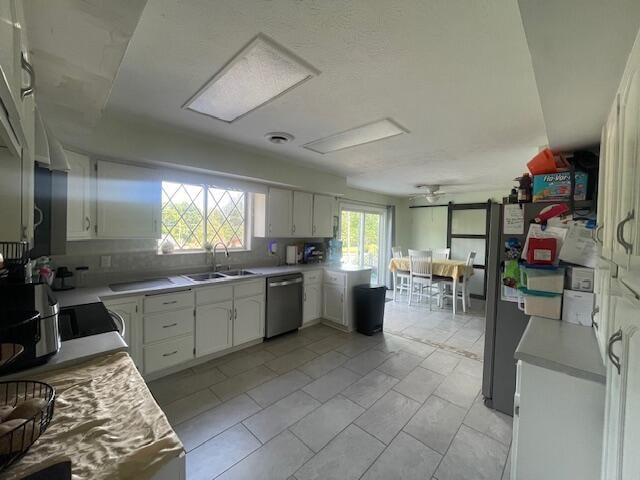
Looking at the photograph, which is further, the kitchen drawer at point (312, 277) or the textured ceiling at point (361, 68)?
the kitchen drawer at point (312, 277)

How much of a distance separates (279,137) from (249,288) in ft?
5.45

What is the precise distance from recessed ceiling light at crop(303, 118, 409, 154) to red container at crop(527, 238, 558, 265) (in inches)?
51.8

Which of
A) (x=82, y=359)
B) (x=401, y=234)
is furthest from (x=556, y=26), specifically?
(x=401, y=234)

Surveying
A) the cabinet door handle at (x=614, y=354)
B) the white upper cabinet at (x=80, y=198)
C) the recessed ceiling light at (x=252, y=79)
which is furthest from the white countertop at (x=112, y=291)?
the cabinet door handle at (x=614, y=354)

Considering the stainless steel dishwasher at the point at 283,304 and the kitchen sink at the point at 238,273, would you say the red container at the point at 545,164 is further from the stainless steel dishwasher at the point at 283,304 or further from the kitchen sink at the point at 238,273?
the kitchen sink at the point at 238,273

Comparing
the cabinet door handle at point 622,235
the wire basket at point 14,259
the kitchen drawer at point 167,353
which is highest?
the cabinet door handle at point 622,235

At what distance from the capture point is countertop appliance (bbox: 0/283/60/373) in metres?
1.04

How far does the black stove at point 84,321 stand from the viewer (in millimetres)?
1383

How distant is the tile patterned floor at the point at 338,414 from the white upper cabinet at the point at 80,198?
4.70ft

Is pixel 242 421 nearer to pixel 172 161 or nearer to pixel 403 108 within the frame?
pixel 172 161

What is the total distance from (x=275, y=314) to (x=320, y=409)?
140 cm

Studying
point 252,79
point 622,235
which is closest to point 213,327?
point 252,79

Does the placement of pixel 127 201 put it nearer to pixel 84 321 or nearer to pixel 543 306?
pixel 84 321

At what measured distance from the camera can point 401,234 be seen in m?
6.46
